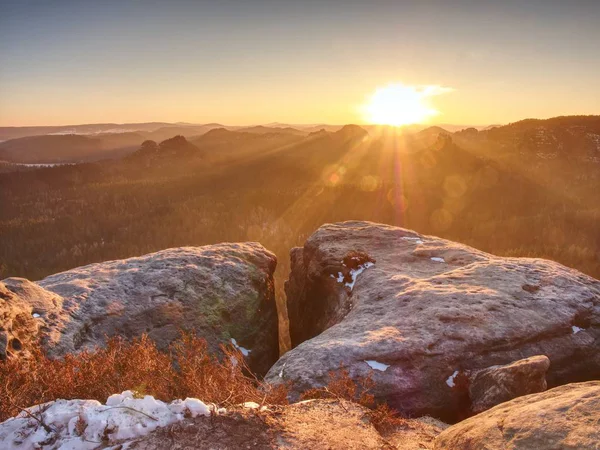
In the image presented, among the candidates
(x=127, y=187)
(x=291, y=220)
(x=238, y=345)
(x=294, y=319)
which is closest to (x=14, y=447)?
(x=238, y=345)

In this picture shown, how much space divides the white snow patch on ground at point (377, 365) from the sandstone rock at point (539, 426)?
1.66m

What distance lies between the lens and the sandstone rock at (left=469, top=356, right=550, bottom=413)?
458 cm

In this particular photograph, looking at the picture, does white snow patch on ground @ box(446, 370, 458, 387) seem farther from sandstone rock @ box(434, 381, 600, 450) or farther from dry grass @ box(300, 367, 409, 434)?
sandstone rock @ box(434, 381, 600, 450)

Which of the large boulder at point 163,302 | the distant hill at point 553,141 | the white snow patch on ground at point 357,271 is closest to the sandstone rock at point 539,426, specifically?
the white snow patch on ground at point 357,271

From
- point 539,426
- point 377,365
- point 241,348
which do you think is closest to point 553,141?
point 241,348

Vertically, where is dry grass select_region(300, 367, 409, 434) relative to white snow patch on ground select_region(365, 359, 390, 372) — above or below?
above

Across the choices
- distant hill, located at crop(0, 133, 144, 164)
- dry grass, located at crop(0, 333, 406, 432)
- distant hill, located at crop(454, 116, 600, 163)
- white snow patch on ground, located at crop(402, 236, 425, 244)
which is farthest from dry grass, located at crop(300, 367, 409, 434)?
distant hill, located at crop(0, 133, 144, 164)

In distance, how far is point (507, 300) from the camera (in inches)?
251

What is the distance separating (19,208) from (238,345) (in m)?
32.1

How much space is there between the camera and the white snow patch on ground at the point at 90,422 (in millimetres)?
2756

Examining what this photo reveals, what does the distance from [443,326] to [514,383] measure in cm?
134

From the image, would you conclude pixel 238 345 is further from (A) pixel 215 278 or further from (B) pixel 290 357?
(B) pixel 290 357

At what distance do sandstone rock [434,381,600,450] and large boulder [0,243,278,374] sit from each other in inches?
201

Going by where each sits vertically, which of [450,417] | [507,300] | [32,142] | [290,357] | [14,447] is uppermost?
[32,142]
